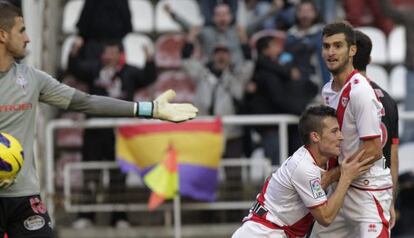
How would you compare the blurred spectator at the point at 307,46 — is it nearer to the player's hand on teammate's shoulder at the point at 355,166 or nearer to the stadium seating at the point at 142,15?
the stadium seating at the point at 142,15

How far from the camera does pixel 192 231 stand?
12742 mm

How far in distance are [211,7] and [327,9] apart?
1.42 metres

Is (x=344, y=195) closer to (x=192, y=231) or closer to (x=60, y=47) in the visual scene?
Result: (x=192, y=231)

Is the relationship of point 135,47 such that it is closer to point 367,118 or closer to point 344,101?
point 344,101

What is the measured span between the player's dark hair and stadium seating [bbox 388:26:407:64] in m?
2.31

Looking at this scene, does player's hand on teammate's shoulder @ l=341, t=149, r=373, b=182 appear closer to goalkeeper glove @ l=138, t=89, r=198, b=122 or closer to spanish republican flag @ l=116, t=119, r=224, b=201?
goalkeeper glove @ l=138, t=89, r=198, b=122

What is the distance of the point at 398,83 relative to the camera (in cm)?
1421

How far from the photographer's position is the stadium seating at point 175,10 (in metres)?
14.4

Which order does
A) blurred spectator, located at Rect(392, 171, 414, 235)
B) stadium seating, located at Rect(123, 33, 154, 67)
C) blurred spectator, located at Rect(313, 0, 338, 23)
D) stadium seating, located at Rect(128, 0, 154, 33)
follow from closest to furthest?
blurred spectator, located at Rect(392, 171, 414, 235)
blurred spectator, located at Rect(313, 0, 338, 23)
stadium seating, located at Rect(123, 33, 154, 67)
stadium seating, located at Rect(128, 0, 154, 33)

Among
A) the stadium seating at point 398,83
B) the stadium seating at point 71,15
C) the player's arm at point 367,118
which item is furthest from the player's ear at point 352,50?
the stadium seating at point 71,15

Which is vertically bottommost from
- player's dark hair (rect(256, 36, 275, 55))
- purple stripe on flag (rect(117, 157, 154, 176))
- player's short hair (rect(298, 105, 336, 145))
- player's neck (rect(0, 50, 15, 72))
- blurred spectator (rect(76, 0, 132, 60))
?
purple stripe on flag (rect(117, 157, 154, 176))

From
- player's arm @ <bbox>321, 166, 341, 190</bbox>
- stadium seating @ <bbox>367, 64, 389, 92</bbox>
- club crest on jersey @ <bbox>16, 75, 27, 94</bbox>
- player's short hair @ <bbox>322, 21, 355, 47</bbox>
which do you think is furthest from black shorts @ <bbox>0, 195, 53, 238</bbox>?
stadium seating @ <bbox>367, 64, 389, 92</bbox>

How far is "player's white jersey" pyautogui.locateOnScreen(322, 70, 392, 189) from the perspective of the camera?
794 cm

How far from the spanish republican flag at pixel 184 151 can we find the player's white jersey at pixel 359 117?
425 centimetres
